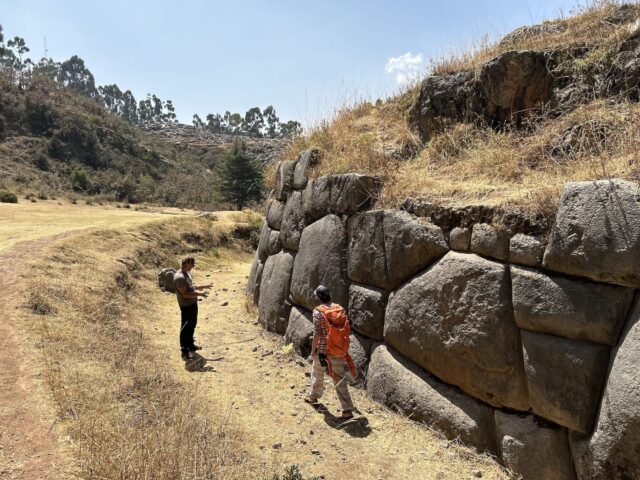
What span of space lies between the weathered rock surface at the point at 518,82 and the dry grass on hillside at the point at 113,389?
6.41m

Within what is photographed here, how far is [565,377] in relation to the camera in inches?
162

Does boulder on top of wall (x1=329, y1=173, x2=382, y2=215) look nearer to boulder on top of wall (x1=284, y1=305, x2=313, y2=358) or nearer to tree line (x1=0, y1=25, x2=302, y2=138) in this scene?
boulder on top of wall (x1=284, y1=305, x2=313, y2=358)

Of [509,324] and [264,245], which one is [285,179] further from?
[509,324]

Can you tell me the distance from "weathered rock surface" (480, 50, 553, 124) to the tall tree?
29532mm

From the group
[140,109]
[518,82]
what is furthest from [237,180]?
[140,109]

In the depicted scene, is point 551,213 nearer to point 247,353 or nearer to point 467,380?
point 467,380

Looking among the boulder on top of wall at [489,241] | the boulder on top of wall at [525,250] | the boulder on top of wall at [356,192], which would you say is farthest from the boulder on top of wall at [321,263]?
the boulder on top of wall at [525,250]

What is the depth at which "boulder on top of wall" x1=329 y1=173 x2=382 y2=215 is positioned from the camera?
693 centimetres

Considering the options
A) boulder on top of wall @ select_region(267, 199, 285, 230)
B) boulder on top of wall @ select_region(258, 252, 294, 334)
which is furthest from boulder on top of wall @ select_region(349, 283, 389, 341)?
boulder on top of wall @ select_region(267, 199, 285, 230)

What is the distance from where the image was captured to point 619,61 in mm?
6414

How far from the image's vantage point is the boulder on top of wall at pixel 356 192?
273 inches

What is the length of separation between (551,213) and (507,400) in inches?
77.7

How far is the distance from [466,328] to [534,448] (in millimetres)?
1303

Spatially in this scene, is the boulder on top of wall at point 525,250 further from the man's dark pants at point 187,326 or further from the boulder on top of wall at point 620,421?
the man's dark pants at point 187,326
